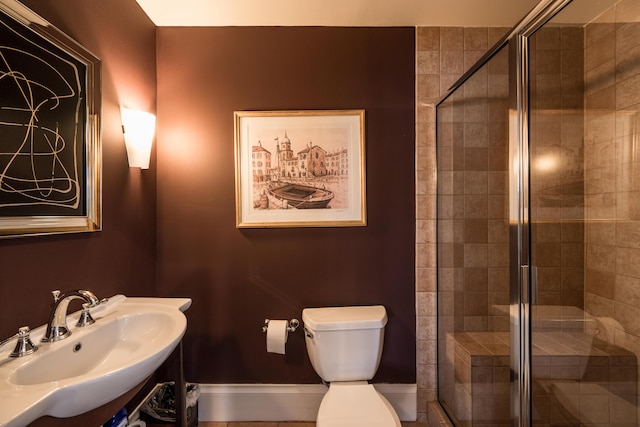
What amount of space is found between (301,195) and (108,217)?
0.98m

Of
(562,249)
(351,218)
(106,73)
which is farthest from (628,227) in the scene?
(106,73)

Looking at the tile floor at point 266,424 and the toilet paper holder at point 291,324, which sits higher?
the toilet paper holder at point 291,324

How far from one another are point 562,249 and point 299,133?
4.80 ft

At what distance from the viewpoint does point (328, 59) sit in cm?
180

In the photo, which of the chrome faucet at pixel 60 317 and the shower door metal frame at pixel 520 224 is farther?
the shower door metal frame at pixel 520 224

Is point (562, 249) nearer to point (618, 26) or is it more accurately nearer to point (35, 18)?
point (618, 26)

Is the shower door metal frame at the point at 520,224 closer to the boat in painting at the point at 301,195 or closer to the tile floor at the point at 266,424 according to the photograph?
the tile floor at the point at 266,424

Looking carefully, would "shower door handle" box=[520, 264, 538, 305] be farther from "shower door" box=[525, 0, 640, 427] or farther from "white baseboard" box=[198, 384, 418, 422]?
"white baseboard" box=[198, 384, 418, 422]

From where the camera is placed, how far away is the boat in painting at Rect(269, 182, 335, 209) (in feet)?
5.90

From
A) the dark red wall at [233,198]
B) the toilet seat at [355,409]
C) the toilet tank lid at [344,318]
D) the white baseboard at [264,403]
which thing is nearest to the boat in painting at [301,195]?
the dark red wall at [233,198]

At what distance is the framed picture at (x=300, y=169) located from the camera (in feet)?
5.87

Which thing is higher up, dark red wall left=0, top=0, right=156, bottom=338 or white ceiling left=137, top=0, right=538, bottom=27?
white ceiling left=137, top=0, right=538, bottom=27

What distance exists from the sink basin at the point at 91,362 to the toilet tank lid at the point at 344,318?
647 millimetres

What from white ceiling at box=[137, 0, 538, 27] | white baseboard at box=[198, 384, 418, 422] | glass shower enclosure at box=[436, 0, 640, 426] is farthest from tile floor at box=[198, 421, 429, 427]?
white ceiling at box=[137, 0, 538, 27]
